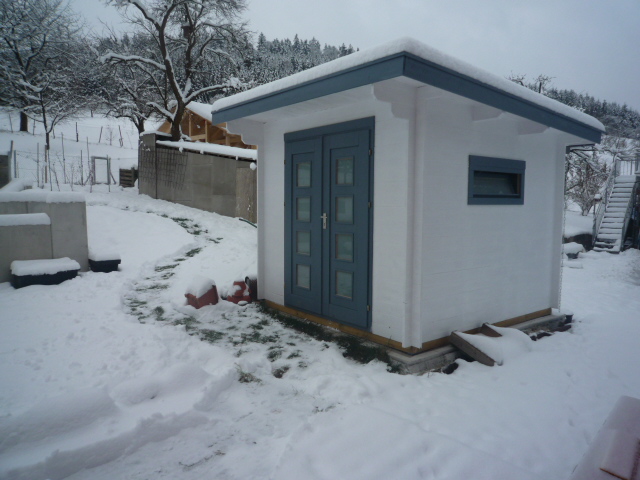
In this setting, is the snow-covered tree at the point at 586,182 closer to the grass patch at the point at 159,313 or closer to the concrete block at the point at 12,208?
the grass patch at the point at 159,313

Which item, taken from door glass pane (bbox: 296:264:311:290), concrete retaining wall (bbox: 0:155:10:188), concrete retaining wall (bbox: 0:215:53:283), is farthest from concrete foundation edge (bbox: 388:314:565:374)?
concrete retaining wall (bbox: 0:155:10:188)

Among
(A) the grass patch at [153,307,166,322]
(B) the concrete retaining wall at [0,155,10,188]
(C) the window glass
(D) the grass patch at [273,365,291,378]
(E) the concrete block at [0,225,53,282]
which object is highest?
(B) the concrete retaining wall at [0,155,10,188]

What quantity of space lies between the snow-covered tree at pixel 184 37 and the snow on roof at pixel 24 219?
975 cm

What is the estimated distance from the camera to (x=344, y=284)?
454 centimetres

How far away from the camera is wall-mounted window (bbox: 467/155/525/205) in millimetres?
4383

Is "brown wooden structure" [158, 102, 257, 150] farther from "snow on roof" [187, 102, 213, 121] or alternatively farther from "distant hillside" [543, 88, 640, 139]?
"distant hillside" [543, 88, 640, 139]

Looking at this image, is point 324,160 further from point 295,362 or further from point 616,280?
point 616,280

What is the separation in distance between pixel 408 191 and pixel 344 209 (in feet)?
3.03

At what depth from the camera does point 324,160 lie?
4660mm

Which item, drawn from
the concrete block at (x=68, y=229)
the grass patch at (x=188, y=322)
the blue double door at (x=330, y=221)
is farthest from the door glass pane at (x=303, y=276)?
the concrete block at (x=68, y=229)

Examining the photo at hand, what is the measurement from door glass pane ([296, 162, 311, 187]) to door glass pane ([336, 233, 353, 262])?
849 millimetres

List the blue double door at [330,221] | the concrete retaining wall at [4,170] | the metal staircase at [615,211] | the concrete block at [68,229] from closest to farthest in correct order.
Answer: the blue double door at [330,221] → the concrete block at [68,229] → the concrete retaining wall at [4,170] → the metal staircase at [615,211]

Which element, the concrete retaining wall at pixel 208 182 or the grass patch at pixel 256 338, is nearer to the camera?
the grass patch at pixel 256 338

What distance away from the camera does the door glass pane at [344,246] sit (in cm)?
445
